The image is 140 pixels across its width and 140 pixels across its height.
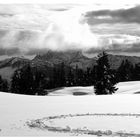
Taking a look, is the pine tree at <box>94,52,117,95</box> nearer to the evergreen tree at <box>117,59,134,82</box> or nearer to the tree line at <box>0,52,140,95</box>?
the tree line at <box>0,52,140,95</box>

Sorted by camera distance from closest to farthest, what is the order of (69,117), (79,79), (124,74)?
(69,117) → (124,74) → (79,79)

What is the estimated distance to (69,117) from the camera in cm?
2578

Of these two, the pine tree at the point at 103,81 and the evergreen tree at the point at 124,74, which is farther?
the evergreen tree at the point at 124,74

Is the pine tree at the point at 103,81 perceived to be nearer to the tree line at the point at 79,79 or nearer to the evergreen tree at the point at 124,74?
the tree line at the point at 79,79

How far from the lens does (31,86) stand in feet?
283

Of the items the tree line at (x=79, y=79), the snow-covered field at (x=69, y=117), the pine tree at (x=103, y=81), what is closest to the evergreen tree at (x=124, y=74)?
the tree line at (x=79, y=79)

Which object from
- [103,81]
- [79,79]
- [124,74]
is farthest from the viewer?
[79,79]

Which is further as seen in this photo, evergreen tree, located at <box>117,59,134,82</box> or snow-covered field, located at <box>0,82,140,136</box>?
evergreen tree, located at <box>117,59,134,82</box>

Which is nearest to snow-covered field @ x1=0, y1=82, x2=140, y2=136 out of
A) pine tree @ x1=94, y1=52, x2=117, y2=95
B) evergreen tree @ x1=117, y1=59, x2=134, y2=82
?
pine tree @ x1=94, y1=52, x2=117, y2=95

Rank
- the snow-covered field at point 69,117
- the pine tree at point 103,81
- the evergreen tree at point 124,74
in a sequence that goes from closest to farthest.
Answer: the snow-covered field at point 69,117 < the pine tree at point 103,81 < the evergreen tree at point 124,74

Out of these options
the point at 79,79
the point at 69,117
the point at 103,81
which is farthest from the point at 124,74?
the point at 69,117

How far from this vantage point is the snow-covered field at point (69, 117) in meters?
19.8

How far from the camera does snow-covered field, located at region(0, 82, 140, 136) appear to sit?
1975 centimetres

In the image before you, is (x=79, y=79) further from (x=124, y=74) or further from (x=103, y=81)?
(x=103, y=81)
